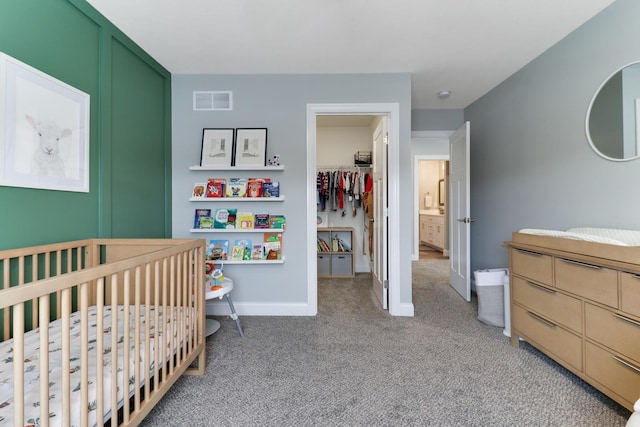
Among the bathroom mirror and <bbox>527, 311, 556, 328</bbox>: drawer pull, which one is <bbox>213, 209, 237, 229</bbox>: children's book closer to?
<bbox>527, 311, 556, 328</bbox>: drawer pull

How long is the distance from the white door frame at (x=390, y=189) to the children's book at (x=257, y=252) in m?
0.44

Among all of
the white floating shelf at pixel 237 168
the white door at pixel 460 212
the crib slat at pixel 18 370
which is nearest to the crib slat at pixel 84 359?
the crib slat at pixel 18 370

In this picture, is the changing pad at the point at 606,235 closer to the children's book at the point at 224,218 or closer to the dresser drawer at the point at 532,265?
the dresser drawer at the point at 532,265

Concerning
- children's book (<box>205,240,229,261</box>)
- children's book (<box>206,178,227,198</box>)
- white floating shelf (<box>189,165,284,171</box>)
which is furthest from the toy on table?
white floating shelf (<box>189,165,284,171</box>)

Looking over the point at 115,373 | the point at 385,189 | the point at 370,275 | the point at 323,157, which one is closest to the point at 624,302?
the point at 385,189

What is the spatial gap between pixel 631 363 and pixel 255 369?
1.91m

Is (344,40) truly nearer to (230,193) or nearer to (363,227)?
(230,193)

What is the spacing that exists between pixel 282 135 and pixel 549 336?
248cm

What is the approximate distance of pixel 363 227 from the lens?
14.0 feet

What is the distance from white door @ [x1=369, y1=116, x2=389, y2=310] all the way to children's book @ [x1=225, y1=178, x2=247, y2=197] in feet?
4.46

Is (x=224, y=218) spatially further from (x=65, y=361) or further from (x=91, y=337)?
(x=65, y=361)

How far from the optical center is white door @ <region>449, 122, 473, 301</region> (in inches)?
112

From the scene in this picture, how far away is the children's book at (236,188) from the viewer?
8.30 feet

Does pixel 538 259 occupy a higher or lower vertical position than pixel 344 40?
lower
